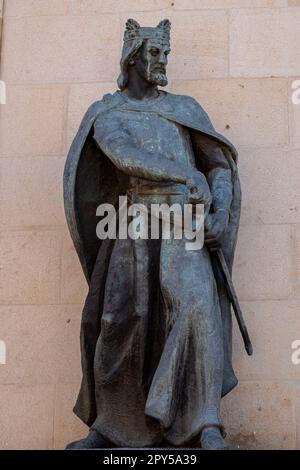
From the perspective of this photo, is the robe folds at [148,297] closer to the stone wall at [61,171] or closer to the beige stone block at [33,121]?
the stone wall at [61,171]

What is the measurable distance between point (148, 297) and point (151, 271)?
0.11 m

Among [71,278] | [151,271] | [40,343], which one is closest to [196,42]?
[71,278]

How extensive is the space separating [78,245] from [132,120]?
0.55 m

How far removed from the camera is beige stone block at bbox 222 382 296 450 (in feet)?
17.8

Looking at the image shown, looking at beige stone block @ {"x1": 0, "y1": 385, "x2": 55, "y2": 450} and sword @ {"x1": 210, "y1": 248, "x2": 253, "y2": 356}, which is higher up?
sword @ {"x1": 210, "y1": 248, "x2": 253, "y2": 356}

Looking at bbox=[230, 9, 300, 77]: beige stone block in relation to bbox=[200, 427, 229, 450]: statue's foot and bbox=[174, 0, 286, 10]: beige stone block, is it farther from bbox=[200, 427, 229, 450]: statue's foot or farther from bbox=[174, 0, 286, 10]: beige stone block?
bbox=[200, 427, 229, 450]: statue's foot

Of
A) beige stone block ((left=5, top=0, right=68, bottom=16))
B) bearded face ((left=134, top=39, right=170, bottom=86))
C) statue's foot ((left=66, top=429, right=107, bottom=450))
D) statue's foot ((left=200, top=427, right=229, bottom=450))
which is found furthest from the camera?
Result: beige stone block ((left=5, top=0, right=68, bottom=16))

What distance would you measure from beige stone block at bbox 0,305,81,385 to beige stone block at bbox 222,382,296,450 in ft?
2.25

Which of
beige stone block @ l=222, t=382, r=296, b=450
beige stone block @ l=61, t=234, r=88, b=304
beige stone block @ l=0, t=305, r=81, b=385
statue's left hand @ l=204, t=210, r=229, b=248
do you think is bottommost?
beige stone block @ l=222, t=382, r=296, b=450

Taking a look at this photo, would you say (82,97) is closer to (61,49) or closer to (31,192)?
(61,49)

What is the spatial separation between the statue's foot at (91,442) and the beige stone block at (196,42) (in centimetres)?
182

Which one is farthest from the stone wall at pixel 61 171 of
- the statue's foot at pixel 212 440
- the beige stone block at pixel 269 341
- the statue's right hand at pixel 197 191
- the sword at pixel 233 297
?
the statue's right hand at pixel 197 191

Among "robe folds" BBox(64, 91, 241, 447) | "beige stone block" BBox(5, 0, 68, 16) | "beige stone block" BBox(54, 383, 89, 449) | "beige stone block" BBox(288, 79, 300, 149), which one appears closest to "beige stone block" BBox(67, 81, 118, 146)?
"beige stone block" BBox(5, 0, 68, 16)
